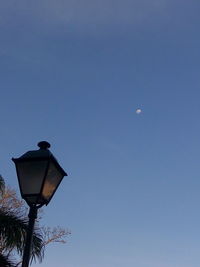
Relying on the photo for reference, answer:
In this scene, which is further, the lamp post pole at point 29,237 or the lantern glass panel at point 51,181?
the lantern glass panel at point 51,181

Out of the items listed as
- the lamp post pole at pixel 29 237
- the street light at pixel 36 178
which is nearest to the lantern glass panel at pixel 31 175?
the street light at pixel 36 178

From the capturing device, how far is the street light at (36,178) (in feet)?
14.3

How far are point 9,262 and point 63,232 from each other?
2486 cm

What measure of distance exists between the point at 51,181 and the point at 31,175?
0.23 m

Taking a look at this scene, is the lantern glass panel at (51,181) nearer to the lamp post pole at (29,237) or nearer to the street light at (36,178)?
the street light at (36,178)

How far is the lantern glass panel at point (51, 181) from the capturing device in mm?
4364

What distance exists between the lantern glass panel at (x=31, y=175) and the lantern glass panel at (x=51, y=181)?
58 mm

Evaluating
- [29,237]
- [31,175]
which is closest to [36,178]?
[31,175]

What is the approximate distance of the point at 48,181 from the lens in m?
4.39

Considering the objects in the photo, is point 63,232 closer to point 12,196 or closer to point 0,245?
point 12,196

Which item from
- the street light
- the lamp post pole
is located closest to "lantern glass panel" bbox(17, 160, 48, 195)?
the street light

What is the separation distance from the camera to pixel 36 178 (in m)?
4.38

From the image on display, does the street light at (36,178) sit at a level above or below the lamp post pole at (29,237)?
above

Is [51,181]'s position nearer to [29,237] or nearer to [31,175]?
[31,175]
